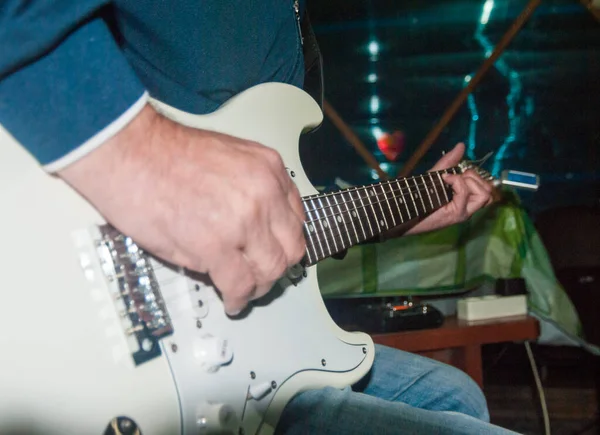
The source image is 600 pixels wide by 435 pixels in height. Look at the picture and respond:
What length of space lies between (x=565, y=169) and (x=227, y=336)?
6.88 ft

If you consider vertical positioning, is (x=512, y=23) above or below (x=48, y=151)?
above

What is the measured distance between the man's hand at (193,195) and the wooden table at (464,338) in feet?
2.78

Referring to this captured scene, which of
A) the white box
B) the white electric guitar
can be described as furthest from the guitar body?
the white box

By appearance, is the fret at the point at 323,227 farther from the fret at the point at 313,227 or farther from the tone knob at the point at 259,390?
the tone knob at the point at 259,390

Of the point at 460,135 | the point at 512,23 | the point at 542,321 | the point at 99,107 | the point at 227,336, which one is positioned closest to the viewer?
the point at 99,107

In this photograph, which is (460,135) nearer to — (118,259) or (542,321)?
(542,321)

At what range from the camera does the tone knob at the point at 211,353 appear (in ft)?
1.60

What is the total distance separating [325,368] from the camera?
609 mm

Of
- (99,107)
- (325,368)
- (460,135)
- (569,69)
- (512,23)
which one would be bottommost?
(325,368)

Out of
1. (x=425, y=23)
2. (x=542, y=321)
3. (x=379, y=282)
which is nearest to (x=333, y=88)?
(x=425, y=23)

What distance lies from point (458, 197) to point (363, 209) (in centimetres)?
34

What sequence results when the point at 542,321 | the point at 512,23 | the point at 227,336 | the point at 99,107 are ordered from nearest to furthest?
the point at 99,107, the point at 227,336, the point at 542,321, the point at 512,23

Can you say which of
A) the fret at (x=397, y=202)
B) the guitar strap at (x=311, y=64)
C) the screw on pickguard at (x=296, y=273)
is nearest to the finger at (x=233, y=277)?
the screw on pickguard at (x=296, y=273)

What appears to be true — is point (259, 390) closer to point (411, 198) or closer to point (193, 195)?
point (193, 195)
